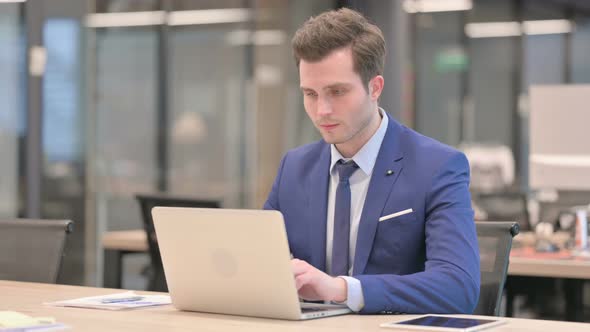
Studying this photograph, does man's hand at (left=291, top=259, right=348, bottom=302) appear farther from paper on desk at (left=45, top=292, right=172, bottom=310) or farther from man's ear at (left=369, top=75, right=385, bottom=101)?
man's ear at (left=369, top=75, right=385, bottom=101)

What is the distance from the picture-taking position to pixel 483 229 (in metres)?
3.01

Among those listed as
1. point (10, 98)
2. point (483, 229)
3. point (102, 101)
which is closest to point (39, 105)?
point (10, 98)

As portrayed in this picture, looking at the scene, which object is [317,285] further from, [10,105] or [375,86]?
[10,105]

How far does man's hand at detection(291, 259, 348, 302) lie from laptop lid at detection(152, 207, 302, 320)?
9 cm

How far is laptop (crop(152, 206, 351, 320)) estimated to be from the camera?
216 centimetres

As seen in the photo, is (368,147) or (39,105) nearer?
(368,147)

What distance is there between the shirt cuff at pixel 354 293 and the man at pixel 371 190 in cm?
9

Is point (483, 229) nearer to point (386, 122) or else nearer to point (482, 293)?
point (482, 293)

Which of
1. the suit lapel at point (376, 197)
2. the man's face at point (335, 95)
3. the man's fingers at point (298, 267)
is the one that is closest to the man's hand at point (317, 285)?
the man's fingers at point (298, 267)

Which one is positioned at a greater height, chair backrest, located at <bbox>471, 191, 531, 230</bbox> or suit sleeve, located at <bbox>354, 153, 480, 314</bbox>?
suit sleeve, located at <bbox>354, 153, 480, 314</bbox>

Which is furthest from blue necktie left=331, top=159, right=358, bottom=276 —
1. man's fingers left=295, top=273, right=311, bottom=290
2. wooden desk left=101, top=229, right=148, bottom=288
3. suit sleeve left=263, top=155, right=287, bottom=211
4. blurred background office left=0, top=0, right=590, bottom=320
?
wooden desk left=101, top=229, right=148, bottom=288

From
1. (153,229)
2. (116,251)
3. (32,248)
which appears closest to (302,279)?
(32,248)

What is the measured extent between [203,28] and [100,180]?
188 cm

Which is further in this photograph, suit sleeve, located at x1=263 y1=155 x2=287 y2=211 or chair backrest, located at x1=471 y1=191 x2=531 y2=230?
chair backrest, located at x1=471 y1=191 x2=531 y2=230
